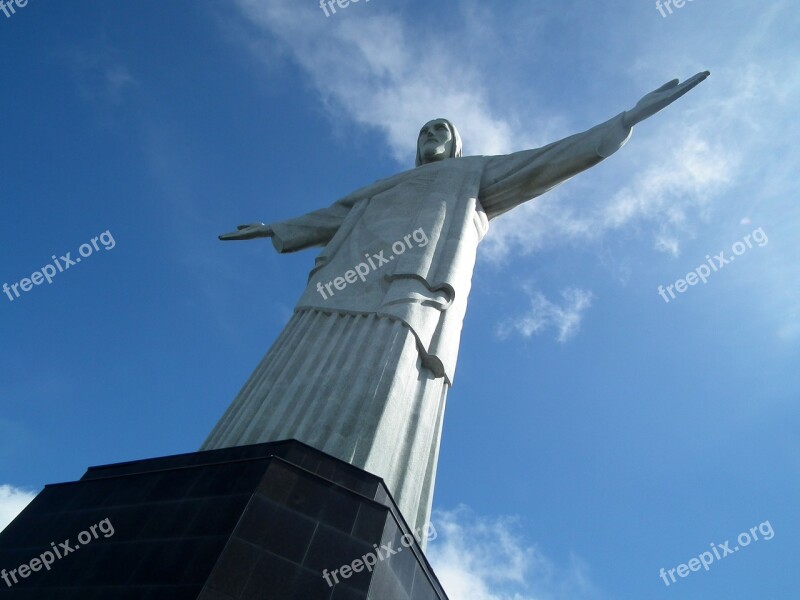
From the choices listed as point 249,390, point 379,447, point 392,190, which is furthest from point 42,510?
point 392,190

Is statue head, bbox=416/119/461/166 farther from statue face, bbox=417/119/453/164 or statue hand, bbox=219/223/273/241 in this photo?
statue hand, bbox=219/223/273/241

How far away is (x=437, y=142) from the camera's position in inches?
466

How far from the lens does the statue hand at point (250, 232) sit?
10.5 metres

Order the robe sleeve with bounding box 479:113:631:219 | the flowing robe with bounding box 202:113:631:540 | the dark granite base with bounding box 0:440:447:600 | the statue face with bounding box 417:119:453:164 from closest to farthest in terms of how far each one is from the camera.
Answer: the dark granite base with bounding box 0:440:447:600 → the flowing robe with bounding box 202:113:631:540 → the robe sleeve with bounding box 479:113:631:219 → the statue face with bounding box 417:119:453:164

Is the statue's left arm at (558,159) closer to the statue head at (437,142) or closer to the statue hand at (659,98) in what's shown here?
the statue hand at (659,98)

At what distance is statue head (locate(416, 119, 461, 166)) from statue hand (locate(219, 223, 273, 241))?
3088 millimetres

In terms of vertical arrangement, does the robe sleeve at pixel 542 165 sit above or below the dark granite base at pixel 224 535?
above

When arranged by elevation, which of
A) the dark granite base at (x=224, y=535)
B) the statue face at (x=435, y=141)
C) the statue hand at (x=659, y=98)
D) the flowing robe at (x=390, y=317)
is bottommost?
the dark granite base at (x=224, y=535)

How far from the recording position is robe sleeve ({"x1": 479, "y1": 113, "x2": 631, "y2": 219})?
9.01 m

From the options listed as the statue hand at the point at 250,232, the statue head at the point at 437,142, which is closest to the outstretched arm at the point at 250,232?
the statue hand at the point at 250,232

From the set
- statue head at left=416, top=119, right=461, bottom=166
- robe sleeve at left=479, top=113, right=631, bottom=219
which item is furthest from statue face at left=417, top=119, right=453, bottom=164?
robe sleeve at left=479, top=113, right=631, bottom=219

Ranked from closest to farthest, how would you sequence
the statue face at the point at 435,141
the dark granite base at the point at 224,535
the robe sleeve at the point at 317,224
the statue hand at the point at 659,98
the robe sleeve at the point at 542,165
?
the dark granite base at the point at 224,535 → the statue hand at the point at 659,98 → the robe sleeve at the point at 542,165 → the robe sleeve at the point at 317,224 → the statue face at the point at 435,141

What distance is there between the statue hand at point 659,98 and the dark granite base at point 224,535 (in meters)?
6.09

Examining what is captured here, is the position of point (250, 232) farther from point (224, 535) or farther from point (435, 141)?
point (224, 535)
